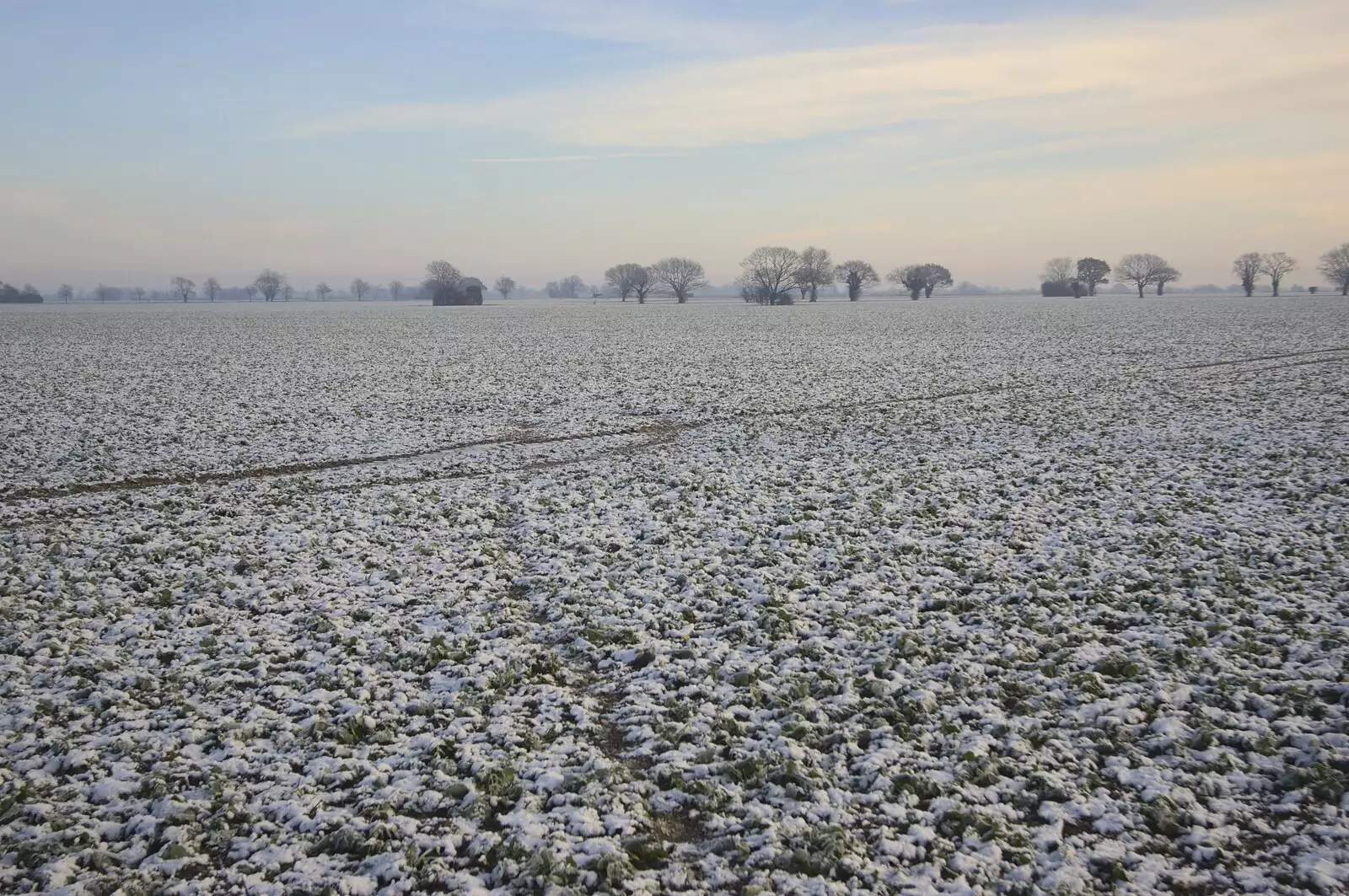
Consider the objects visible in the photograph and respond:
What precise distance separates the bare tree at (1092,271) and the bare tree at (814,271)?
44.1m

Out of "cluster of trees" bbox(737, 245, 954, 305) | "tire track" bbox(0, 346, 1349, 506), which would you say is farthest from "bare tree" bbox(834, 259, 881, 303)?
"tire track" bbox(0, 346, 1349, 506)

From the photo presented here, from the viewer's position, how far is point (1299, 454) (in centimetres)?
1507

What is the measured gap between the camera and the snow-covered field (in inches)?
202

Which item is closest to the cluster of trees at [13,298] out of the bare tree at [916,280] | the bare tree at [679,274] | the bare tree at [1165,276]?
the bare tree at [679,274]

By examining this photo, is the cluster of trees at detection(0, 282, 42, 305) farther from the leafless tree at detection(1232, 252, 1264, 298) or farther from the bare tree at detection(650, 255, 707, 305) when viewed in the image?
the leafless tree at detection(1232, 252, 1264, 298)

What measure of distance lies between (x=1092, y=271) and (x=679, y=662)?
16033cm

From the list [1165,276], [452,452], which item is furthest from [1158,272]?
[452,452]

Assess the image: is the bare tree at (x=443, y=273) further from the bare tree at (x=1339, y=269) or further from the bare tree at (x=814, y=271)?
the bare tree at (x=1339, y=269)

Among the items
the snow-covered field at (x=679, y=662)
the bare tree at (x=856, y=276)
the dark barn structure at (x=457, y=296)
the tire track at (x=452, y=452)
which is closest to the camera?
the snow-covered field at (x=679, y=662)

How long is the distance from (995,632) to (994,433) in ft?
36.9

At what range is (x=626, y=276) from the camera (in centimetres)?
15300

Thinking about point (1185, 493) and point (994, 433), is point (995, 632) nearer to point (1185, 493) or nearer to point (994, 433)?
point (1185, 493)

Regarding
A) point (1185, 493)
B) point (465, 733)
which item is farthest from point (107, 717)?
point (1185, 493)

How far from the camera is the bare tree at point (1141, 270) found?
497ft
